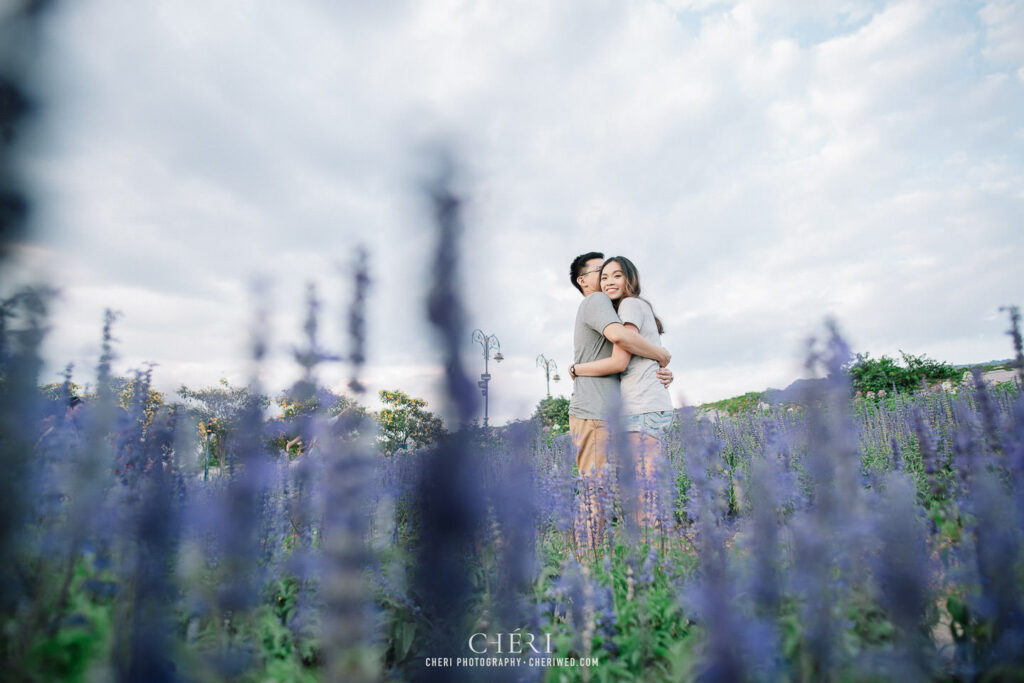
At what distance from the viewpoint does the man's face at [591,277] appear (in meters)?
5.09

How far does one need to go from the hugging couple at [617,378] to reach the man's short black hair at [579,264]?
78 cm

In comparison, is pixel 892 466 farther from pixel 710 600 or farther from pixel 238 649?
pixel 238 649


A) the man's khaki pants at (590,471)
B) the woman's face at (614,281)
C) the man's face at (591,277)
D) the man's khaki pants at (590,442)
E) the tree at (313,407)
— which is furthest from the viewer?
the man's face at (591,277)

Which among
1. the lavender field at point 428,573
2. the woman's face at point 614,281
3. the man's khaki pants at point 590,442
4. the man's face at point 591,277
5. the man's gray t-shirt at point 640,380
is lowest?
the lavender field at point 428,573

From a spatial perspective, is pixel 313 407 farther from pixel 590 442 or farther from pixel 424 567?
pixel 590 442

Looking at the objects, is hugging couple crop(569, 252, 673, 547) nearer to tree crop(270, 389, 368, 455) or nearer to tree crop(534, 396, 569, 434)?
tree crop(270, 389, 368, 455)

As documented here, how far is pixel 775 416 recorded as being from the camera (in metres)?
6.97

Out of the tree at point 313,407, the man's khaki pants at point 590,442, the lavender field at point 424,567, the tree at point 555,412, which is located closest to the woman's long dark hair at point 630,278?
the man's khaki pants at point 590,442

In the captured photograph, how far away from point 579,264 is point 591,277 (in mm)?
319

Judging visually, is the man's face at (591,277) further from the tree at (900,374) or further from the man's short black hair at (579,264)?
the tree at (900,374)

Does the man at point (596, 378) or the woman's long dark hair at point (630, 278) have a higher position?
the woman's long dark hair at point (630, 278)

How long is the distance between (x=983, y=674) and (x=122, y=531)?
279cm

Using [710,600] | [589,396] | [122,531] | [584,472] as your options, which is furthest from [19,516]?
[584,472]

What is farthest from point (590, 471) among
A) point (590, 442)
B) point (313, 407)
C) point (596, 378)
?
point (313, 407)
